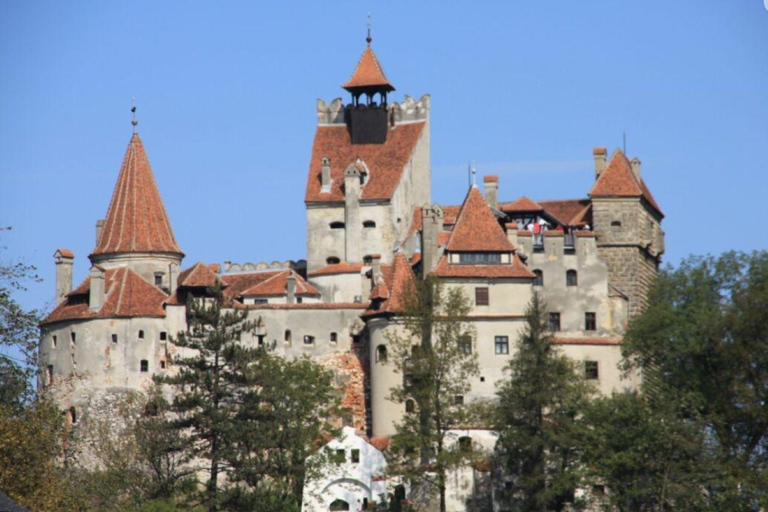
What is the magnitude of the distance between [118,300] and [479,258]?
18640mm

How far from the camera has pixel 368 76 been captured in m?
109

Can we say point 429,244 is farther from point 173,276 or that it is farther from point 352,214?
point 173,276

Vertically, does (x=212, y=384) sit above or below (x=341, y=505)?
above

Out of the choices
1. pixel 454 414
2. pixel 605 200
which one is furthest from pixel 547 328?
pixel 605 200

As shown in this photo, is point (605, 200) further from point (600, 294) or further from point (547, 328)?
point (547, 328)

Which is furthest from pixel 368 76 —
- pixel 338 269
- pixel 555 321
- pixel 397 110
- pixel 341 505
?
pixel 341 505

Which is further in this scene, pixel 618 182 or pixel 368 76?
pixel 368 76

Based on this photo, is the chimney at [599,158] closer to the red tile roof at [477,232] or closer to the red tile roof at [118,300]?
the red tile roof at [477,232]

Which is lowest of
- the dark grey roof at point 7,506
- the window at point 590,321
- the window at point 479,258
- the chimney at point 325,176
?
the dark grey roof at point 7,506

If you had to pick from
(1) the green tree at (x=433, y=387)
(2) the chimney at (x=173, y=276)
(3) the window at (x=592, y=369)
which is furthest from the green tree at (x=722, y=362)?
(2) the chimney at (x=173, y=276)

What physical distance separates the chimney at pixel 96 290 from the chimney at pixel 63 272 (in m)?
3.60

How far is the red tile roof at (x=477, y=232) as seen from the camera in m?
93.2

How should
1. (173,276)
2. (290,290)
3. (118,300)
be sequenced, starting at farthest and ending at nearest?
(173,276) → (290,290) → (118,300)

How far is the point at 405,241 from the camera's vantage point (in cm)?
10106
